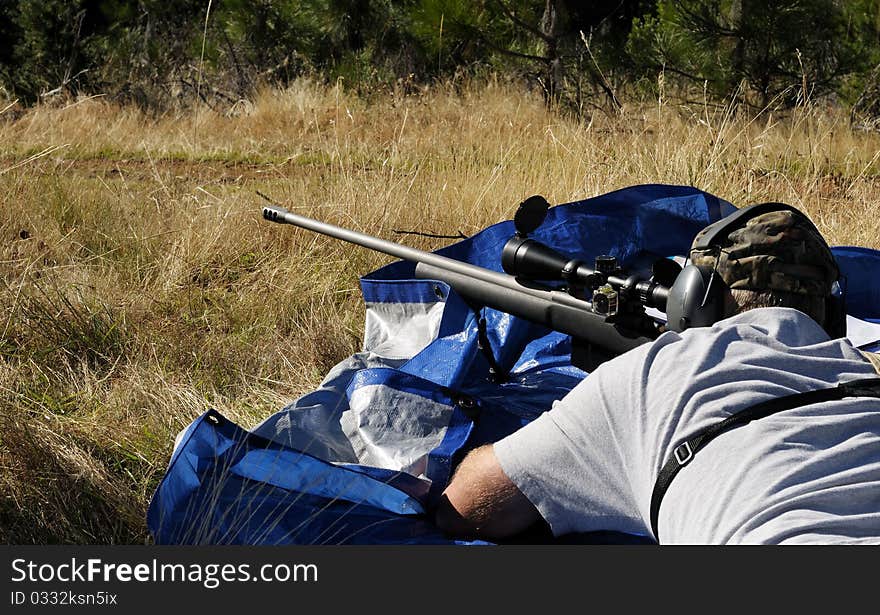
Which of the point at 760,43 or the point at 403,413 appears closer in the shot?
the point at 403,413

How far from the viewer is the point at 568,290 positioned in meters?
2.75

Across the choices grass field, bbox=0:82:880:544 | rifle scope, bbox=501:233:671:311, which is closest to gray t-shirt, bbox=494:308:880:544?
rifle scope, bbox=501:233:671:311

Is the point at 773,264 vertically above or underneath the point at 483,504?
above

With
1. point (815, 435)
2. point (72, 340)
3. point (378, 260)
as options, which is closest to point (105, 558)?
point (815, 435)

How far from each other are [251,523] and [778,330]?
121 cm

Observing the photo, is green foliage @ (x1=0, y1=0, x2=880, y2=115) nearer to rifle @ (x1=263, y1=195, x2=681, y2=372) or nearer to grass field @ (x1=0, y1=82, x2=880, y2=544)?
grass field @ (x1=0, y1=82, x2=880, y2=544)

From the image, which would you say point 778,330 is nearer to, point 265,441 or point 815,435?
point 815,435

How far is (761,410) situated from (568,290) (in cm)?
109

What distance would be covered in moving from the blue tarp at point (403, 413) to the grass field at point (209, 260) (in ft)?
1.23

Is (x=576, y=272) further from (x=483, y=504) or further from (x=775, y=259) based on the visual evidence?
(x=483, y=504)

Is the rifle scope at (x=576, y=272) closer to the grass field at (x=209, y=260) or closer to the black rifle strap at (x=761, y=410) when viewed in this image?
the black rifle strap at (x=761, y=410)

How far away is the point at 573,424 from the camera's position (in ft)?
6.28

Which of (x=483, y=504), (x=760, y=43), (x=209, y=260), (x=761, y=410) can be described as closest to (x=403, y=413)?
A: (x=483, y=504)

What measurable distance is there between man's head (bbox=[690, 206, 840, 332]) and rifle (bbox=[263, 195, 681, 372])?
19 centimetres
